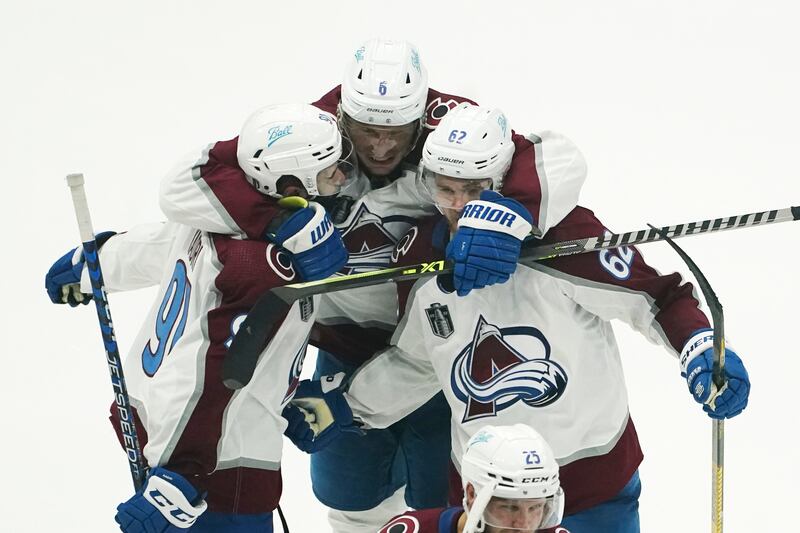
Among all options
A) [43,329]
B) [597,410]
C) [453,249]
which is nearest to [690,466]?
[597,410]

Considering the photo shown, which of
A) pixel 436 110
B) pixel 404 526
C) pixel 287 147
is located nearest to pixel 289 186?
pixel 287 147

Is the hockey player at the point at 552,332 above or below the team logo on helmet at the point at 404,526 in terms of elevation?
above

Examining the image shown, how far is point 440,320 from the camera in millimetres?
3740

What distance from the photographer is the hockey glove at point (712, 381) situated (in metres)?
3.44

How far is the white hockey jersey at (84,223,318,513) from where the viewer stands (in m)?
3.56

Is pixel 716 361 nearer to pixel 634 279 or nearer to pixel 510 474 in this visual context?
pixel 634 279

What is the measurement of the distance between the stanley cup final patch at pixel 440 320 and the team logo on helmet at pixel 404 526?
0.56 m

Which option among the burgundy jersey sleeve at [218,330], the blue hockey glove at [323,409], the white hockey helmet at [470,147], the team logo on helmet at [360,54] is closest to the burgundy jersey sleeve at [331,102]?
the team logo on helmet at [360,54]

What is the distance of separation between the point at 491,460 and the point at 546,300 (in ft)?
2.06

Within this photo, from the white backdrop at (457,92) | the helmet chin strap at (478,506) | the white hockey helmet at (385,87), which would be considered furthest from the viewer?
the white backdrop at (457,92)

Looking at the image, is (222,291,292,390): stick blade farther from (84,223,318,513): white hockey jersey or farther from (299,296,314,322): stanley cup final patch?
(299,296,314,322): stanley cup final patch

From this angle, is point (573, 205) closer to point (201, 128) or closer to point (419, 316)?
point (419, 316)

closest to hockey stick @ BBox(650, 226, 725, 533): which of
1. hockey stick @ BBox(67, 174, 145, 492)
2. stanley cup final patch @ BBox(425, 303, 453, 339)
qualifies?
stanley cup final patch @ BBox(425, 303, 453, 339)

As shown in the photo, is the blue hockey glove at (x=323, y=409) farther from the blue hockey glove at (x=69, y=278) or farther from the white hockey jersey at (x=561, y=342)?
the blue hockey glove at (x=69, y=278)
